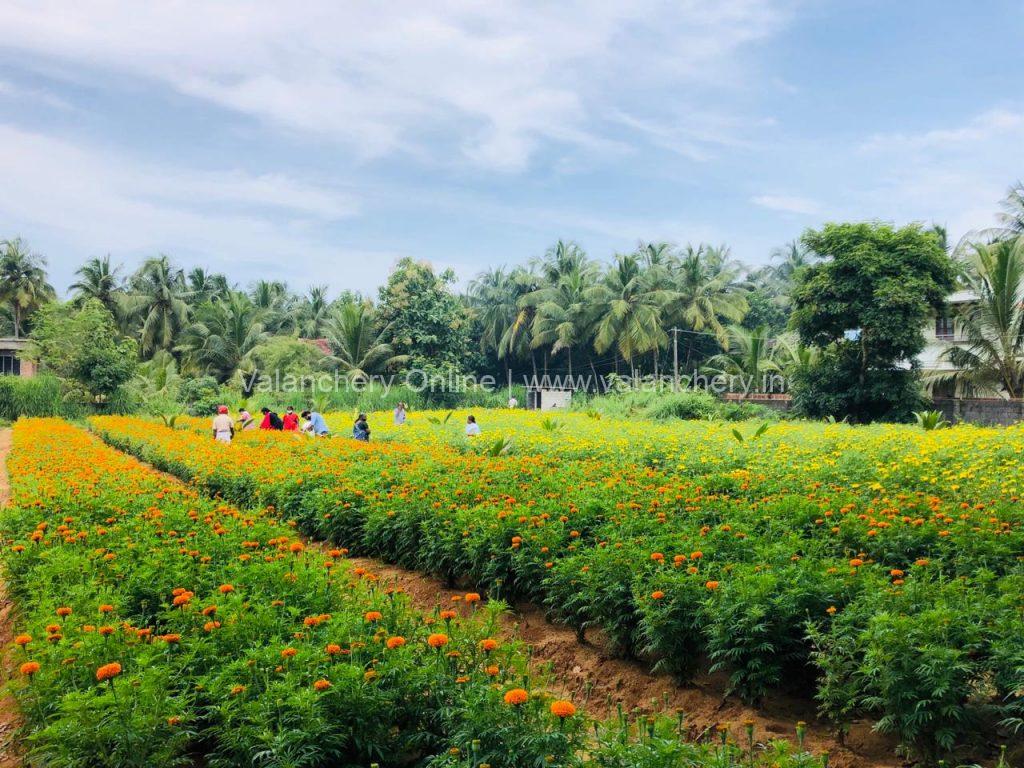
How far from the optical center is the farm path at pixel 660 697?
3.76 meters

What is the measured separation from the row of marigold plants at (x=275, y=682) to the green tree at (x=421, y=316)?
31.6 meters

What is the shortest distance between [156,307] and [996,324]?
37830 mm

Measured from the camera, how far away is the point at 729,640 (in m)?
4.04

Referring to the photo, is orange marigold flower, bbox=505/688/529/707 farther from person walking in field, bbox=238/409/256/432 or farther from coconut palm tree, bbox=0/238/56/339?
coconut palm tree, bbox=0/238/56/339

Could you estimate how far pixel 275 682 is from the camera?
3043mm

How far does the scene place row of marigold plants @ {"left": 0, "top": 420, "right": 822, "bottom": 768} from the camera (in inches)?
111

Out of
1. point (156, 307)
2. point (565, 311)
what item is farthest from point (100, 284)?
point (565, 311)

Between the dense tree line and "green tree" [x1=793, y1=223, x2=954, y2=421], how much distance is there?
1.7 inches

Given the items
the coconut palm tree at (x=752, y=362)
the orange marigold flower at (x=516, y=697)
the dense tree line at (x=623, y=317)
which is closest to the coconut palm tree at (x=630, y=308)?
the dense tree line at (x=623, y=317)

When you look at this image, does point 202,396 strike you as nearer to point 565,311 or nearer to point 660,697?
point 565,311

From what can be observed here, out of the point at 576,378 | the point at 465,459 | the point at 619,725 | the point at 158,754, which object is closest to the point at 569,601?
the point at 619,725

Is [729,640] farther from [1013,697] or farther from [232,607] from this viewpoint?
[232,607]

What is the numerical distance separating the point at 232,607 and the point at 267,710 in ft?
3.28

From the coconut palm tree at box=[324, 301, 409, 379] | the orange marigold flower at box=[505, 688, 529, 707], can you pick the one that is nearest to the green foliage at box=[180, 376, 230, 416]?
the coconut palm tree at box=[324, 301, 409, 379]
